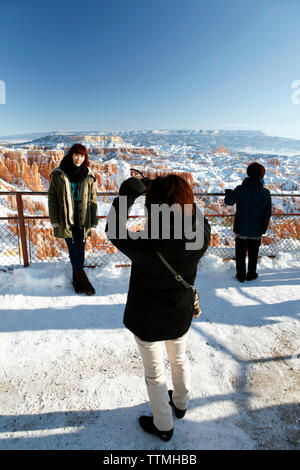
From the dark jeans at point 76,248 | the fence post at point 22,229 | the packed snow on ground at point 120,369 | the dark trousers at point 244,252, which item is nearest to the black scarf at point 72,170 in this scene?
the dark jeans at point 76,248

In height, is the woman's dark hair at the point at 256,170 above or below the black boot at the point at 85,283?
above

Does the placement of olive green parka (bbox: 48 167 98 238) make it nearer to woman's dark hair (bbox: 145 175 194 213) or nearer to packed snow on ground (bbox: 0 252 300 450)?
packed snow on ground (bbox: 0 252 300 450)

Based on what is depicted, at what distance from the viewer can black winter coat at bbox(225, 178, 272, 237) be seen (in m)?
3.07

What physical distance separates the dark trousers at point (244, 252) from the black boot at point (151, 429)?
2.37 m

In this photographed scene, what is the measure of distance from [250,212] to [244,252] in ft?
1.91

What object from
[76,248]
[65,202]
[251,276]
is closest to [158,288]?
[65,202]

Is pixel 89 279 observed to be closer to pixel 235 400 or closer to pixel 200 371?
pixel 200 371

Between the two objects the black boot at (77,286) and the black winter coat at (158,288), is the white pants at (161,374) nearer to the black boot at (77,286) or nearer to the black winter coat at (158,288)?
the black winter coat at (158,288)

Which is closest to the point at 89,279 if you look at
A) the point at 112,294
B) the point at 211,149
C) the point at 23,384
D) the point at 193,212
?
the point at 112,294

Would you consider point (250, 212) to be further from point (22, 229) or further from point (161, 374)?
point (22, 229)

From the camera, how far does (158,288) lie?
1.28 meters

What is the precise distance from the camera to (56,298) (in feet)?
9.71

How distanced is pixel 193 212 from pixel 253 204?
7.28 ft

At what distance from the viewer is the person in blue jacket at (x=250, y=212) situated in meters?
3.04
